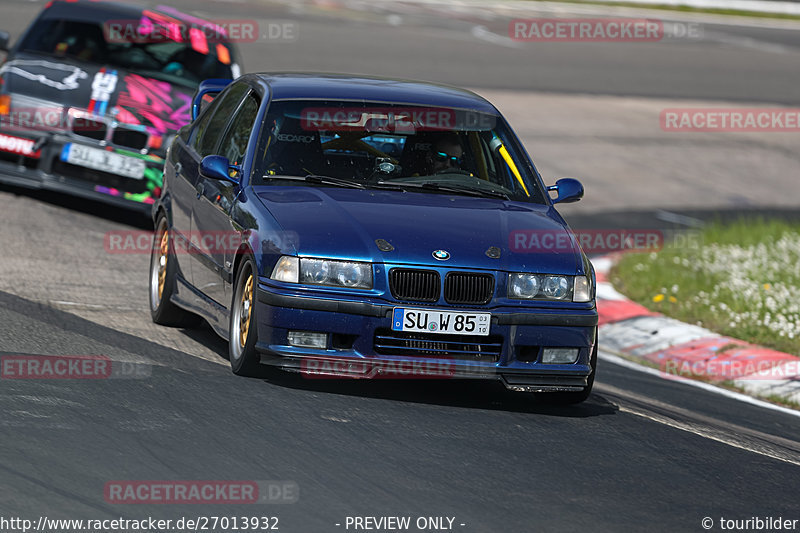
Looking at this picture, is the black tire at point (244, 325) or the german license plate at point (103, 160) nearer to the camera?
the black tire at point (244, 325)

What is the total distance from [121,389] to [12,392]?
0.52 metres

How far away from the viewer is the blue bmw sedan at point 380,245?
6.79 meters

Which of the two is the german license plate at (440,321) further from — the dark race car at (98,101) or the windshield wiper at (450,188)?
the dark race car at (98,101)

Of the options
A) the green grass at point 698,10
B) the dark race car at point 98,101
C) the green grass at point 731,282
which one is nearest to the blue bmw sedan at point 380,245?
the green grass at point 731,282

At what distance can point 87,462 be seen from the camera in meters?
5.52

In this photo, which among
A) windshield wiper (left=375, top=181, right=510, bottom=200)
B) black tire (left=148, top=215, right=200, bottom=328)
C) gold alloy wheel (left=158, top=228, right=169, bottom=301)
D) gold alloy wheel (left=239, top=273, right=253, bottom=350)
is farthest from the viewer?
gold alloy wheel (left=158, top=228, right=169, bottom=301)

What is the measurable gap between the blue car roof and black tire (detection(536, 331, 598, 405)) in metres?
1.80

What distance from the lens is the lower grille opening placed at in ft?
22.3

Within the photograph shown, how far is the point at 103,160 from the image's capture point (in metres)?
12.0

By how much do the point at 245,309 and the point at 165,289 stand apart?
151 centimetres

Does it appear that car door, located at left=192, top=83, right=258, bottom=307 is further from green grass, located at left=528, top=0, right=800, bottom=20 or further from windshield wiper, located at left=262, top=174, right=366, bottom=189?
green grass, located at left=528, top=0, right=800, bottom=20

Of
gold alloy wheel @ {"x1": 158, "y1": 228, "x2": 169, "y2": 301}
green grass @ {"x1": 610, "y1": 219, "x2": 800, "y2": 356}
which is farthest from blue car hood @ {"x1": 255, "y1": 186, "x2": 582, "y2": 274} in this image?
green grass @ {"x1": 610, "y1": 219, "x2": 800, "y2": 356}

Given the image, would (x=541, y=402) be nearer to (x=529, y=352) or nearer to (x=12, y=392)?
(x=529, y=352)

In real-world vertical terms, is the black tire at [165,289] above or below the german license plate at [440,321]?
below
